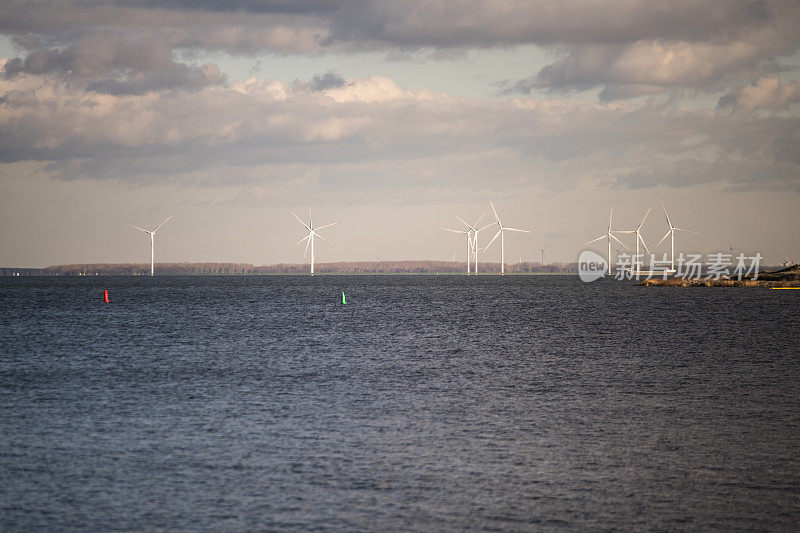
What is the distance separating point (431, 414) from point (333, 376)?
39.5 ft

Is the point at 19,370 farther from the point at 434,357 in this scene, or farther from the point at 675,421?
the point at 675,421

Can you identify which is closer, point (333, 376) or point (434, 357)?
point (333, 376)

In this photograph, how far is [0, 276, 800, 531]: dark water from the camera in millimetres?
15070

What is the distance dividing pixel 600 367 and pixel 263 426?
2250 centimetres

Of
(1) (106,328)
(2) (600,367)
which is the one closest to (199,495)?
(2) (600,367)

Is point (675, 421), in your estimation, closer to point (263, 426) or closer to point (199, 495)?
point (263, 426)

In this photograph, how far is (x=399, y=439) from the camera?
2214cm

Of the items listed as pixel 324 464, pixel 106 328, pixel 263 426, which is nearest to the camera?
pixel 324 464

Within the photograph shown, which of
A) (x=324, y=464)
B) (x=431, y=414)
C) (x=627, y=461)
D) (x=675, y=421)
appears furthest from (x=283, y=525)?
(x=675, y=421)

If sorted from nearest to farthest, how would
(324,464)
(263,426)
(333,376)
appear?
(324,464) < (263,426) < (333,376)

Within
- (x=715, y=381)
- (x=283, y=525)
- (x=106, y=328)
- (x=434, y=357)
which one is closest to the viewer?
(x=283, y=525)

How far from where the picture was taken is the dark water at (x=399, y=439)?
49.4ft

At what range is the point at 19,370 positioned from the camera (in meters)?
40.4

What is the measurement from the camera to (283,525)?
46.7 feet
